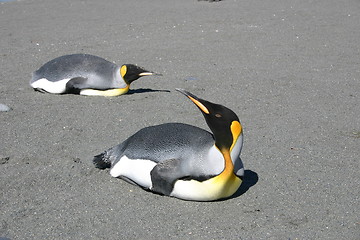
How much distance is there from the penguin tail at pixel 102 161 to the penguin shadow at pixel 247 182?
1068 millimetres

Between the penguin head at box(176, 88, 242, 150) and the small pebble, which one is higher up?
the penguin head at box(176, 88, 242, 150)

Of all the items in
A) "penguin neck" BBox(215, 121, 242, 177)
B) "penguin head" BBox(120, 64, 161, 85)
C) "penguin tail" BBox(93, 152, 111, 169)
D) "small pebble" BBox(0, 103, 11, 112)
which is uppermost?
"penguin neck" BBox(215, 121, 242, 177)

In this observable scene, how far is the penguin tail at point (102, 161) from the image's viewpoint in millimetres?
4508

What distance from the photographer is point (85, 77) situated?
22.5ft

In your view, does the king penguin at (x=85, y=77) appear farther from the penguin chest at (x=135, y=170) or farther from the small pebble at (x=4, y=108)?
the penguin chest at (x=135, y=170)

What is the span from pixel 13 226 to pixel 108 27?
7.99 metres

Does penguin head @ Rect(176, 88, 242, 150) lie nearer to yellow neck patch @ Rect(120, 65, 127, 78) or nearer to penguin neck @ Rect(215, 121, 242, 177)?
penguin neck @ Rect(215, 121, 242, 177)

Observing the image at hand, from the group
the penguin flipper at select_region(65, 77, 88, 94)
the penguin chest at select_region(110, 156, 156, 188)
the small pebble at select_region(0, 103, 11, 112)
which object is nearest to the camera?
the penguin chest at select_region(110, 156, 156, 188)

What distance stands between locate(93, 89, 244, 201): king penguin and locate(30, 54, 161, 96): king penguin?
8.94 feet

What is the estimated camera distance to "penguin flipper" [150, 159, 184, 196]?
393 cm

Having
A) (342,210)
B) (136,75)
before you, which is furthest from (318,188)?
(136,75)

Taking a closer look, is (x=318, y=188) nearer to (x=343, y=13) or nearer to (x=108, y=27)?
(x=108, y=27)

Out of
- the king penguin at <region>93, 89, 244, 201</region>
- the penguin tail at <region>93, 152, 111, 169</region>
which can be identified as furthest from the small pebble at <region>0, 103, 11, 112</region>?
the king penguin at <region>93, 89, 244, 201</region>

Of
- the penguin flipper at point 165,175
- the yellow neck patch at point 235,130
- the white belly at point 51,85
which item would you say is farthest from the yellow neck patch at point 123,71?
the yellow neck patch at point 235,130
